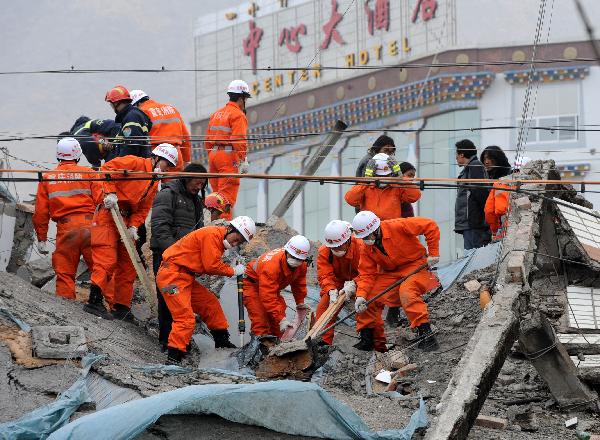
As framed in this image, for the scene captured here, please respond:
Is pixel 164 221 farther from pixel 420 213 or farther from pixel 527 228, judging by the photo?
pixel 420 213

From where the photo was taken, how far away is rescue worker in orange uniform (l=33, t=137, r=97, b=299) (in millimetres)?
15461

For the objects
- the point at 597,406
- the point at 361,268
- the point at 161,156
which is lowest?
the point at 597,406

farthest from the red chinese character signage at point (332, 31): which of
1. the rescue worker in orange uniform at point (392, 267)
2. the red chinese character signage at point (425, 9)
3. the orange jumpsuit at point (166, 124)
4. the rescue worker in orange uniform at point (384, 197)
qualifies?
the rescue worker in orange uniform at point (392, 267)

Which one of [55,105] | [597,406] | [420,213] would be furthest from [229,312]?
[55,105]

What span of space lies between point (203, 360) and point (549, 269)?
162 inches

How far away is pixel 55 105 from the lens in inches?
1940

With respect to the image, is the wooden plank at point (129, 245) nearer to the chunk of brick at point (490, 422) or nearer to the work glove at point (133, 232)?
the work glove at point (133, 232)

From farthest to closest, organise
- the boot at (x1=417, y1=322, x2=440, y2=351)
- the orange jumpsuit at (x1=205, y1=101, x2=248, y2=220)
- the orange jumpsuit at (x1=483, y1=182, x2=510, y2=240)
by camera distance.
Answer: the orange jumpsuit at (x1=205, y1=101, x2=248, y2=220)
the orange jumpsuit at (x1=483, y1=182, x2=510, y2=240)
the boot at (x1=417, y1=322, x2=440, y2=351)

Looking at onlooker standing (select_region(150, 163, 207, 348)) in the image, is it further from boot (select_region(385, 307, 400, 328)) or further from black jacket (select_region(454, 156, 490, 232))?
black jacket (select_region(454, 156, 490, 232))

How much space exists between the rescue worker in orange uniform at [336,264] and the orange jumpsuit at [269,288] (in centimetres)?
24

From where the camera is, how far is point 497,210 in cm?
1614

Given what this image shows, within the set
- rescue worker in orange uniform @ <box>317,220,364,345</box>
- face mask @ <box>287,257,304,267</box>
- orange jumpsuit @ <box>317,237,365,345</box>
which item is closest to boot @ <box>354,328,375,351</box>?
Result: rescue worker in orange uniform @ <box>317,220,364,345</box>

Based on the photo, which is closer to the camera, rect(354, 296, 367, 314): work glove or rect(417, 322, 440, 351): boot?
rect(417, 322, 440, 351): boot

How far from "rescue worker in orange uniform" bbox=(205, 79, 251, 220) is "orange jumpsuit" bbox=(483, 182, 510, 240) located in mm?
2989
